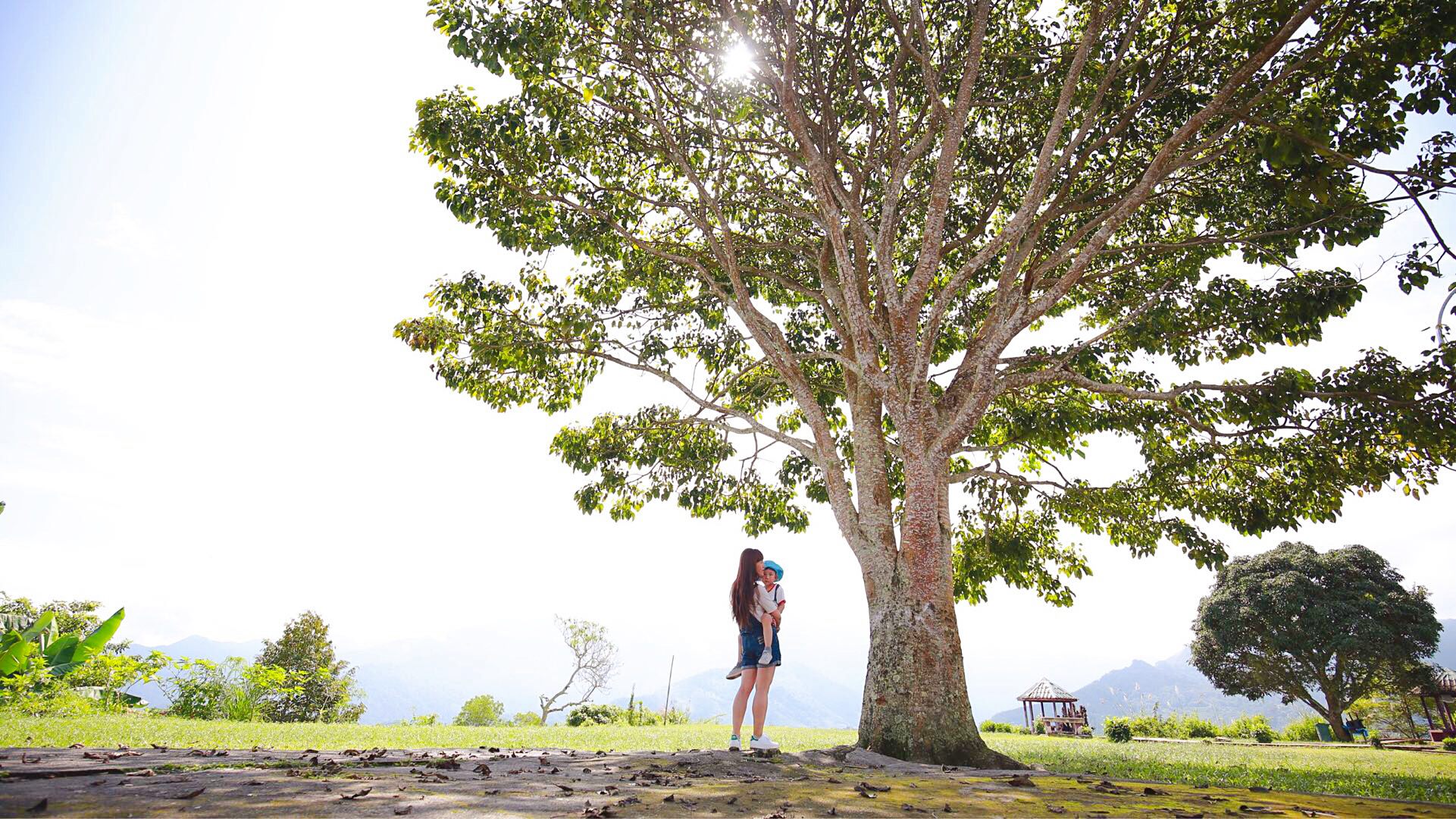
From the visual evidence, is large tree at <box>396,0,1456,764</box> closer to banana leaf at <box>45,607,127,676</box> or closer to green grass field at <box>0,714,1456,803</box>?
green grass field at <box>0,714,1456,803</box>

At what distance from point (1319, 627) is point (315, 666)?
172ft

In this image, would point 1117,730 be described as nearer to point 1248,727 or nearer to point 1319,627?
point 1248,727

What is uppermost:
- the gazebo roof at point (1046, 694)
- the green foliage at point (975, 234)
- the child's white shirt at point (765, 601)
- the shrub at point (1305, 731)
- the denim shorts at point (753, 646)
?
the green foliage at point (975, 234)

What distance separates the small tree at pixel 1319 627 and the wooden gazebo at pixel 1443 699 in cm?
268

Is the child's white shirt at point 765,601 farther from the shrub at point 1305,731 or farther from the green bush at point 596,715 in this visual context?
the shrub at point 1305,731

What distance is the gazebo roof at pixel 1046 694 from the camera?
32.3 meters

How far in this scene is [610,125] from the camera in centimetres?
1069

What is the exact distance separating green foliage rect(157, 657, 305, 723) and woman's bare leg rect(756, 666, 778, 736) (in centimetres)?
991

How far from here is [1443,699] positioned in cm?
2748

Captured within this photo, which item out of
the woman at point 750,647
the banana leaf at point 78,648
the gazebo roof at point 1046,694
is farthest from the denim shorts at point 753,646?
the gazebo roof at point 1046,694

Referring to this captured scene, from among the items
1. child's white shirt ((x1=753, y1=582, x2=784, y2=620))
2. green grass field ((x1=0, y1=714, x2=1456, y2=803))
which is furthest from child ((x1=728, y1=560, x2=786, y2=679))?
green grass field ((x1=0, y1=714, x2=1456, y2=803))

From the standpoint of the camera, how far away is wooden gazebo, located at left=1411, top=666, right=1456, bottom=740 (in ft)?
82.1

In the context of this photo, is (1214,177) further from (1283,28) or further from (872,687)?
(872,687)

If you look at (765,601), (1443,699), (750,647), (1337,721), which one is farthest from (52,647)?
(1337,721)
